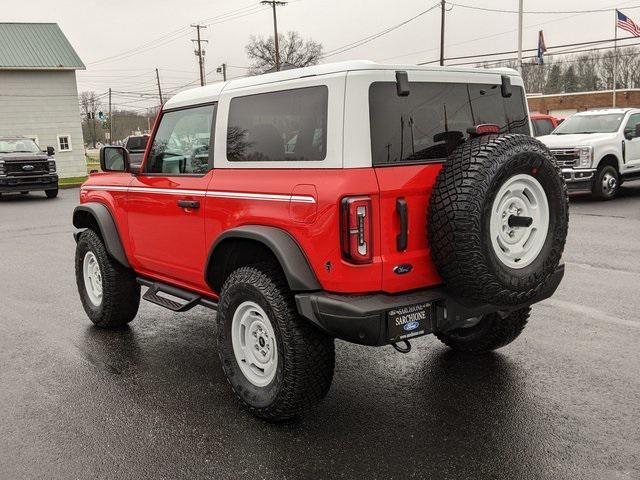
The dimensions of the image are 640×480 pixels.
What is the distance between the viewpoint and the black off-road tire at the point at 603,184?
1316cm

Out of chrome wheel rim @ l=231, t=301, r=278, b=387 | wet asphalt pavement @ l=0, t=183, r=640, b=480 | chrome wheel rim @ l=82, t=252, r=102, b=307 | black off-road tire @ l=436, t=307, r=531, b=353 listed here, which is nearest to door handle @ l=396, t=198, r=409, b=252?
chrome wheel rim @ l=231, t=301, r=278, b=387

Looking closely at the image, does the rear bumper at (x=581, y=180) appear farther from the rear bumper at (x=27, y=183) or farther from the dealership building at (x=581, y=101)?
the dealership building at (x=581, y=101)

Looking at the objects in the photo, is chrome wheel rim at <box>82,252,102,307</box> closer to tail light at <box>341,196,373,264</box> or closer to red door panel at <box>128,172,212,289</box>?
red door panel at <box>128,172,212,289</box>

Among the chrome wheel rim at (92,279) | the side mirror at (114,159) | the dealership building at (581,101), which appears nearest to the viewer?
the side mirror at (114,159)

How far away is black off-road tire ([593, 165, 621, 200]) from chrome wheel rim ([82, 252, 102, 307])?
11.0 metres

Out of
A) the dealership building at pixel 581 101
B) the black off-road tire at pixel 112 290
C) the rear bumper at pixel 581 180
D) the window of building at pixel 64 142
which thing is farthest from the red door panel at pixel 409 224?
the dealership building at pixel 581 101

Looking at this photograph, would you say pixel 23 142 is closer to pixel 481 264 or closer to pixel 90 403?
pixel 90 403

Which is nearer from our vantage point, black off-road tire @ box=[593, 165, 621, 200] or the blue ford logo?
the blue ford logo

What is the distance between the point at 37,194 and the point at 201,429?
2144cm

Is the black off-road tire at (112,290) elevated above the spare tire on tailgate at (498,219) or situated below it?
below

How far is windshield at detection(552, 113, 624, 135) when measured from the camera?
13953 mm

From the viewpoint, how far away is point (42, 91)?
33250 mm

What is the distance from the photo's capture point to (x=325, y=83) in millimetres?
3328

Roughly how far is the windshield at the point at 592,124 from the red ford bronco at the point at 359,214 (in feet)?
36.8
